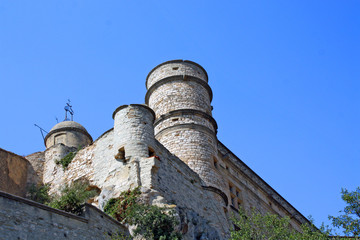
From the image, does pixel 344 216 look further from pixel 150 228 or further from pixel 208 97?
pixel 208 97

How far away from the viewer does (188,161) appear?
877 inches

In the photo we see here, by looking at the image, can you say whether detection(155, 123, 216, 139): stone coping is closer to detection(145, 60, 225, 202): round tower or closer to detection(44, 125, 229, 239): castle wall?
detection(145, 60, 225, 202): round tower

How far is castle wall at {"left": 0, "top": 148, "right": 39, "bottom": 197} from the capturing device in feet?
67.7

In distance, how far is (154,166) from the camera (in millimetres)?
18516

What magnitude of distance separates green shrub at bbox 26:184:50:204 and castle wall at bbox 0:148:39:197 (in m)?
0.26

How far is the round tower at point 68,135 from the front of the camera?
2661 cm

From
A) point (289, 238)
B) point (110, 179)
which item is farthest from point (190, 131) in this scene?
point (289, 238)

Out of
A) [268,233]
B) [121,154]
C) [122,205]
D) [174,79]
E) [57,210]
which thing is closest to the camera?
[57,210]

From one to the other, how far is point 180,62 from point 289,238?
1149 centimetres

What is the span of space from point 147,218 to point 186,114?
27.4ft

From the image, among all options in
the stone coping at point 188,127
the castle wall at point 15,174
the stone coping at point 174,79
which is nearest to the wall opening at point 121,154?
the stone coping at point 188,127

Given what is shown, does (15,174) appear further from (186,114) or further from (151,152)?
(186,114)

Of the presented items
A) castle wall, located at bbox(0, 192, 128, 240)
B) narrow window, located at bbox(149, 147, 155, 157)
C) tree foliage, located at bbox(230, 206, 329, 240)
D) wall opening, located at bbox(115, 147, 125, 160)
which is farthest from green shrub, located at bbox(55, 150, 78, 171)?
tree foliage, located at bbox(230, 206, 329, 240)

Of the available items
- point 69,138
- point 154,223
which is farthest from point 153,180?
point 69,138
